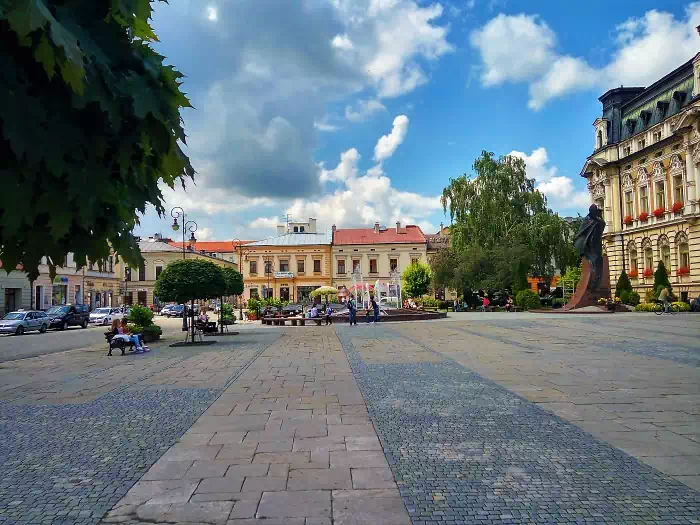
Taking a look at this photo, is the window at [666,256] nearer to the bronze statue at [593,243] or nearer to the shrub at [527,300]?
the bronze statue at [593,243]

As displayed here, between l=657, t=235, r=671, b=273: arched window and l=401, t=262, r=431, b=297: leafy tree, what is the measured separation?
27150 mm

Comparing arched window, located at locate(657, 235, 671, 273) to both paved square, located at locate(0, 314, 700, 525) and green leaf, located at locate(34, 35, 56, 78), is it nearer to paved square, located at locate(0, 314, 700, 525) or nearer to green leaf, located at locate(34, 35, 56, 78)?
paved square, located at locate(0, 314, 700, 525)

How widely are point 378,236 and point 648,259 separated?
135ft

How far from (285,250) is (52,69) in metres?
77.1

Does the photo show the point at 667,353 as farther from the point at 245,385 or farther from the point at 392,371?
the point at 245,385

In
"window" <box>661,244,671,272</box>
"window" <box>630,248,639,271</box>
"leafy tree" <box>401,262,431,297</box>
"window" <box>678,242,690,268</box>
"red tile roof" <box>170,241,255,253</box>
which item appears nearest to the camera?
"window" <box>678,242,690,268</box>

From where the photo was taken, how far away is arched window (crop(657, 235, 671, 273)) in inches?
1641

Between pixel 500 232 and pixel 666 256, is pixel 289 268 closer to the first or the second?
pixel 500 232

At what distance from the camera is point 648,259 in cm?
4444

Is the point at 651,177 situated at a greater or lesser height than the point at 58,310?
greater

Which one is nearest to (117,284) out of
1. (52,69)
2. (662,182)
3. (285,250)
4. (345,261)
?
(285,250)

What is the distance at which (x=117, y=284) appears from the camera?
6669cm

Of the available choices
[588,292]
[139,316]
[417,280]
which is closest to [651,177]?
[588,292]

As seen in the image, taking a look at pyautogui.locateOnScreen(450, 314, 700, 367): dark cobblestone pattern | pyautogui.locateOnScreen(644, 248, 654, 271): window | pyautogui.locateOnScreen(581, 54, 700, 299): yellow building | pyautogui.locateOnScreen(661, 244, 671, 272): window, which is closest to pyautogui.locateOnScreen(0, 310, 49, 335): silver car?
pyautogui.locateOnScreen(450, 314, 700, 367): dark cobblestone pattern
